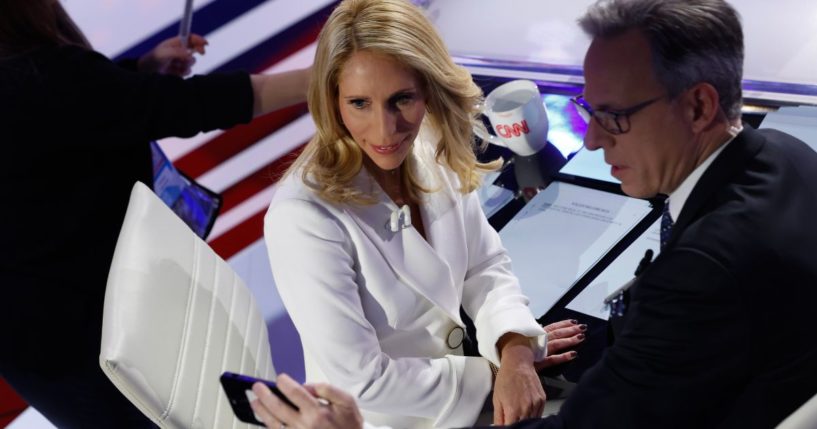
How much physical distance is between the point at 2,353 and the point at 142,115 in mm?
717

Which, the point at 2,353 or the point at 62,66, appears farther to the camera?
the point at 2,353

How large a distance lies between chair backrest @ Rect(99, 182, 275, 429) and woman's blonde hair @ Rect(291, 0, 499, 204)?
0.36 m

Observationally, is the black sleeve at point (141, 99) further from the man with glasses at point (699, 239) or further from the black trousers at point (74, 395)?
the man with glasses at point (699, 239)

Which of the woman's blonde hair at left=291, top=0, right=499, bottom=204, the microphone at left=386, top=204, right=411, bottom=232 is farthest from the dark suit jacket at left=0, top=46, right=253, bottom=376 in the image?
the microphone at left=386, top=204, right=411, bottom=232

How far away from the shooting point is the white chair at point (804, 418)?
1.21 meters

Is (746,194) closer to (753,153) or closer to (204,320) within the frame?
(753,153)

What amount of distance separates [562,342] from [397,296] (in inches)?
13.4

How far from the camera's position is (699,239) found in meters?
1.19

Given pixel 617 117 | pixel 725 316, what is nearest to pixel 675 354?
pixel 725 316

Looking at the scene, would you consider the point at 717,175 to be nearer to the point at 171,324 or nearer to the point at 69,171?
the point at 171,324

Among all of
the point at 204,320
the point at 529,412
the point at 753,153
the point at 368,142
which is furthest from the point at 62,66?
the point at 753,153

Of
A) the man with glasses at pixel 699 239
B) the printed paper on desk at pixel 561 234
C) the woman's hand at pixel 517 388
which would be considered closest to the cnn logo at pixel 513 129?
the printed paper on desk at pixel 561 234

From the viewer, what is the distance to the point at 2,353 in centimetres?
226

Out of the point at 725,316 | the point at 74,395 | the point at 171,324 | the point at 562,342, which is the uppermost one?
the point at 725,316
